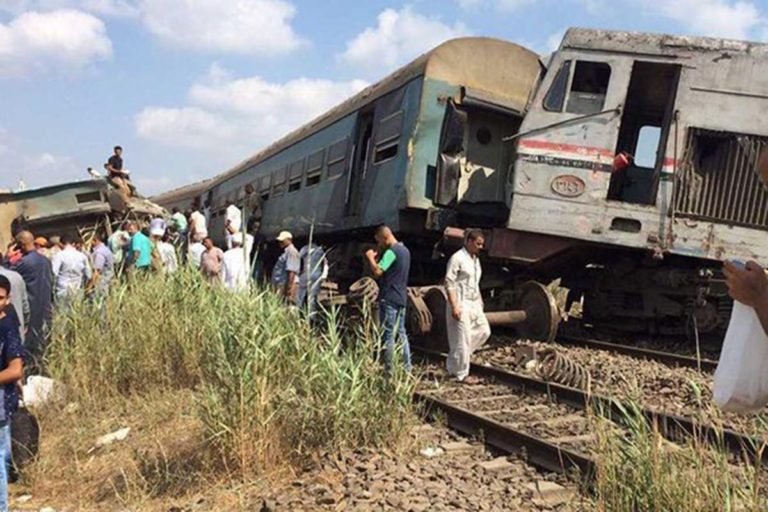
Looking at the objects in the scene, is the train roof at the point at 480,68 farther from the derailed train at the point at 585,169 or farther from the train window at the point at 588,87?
the train window at the point at 588,87

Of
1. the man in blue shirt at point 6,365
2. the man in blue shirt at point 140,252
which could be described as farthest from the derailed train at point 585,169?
the man in blue shirt at point 6,365

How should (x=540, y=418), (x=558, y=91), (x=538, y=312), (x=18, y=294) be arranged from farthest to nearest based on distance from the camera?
(x=538, y=312), (x=558, y=91), (x=18, y=294), (x=540, y=418)

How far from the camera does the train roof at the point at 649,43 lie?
8.45m

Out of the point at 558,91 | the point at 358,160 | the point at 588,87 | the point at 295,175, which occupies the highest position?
the point at 588,87

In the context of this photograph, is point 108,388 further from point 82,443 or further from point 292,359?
point 292,359

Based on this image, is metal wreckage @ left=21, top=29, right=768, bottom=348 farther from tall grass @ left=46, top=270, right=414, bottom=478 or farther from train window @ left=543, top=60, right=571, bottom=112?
tall grass @ left=46, top=270, right=414, bottom=478

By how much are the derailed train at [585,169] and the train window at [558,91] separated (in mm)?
17

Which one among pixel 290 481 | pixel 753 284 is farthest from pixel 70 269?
pixel 753 284

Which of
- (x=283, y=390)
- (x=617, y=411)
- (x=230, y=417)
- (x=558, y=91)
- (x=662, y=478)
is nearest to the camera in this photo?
(x=662, y=478)

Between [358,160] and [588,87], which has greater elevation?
[588,87]

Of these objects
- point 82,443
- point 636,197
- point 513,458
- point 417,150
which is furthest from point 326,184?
point 513,458

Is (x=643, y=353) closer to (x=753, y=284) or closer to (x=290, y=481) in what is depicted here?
(x=290, y=481)

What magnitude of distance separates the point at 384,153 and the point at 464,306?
3.85 meters

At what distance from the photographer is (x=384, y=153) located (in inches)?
423
